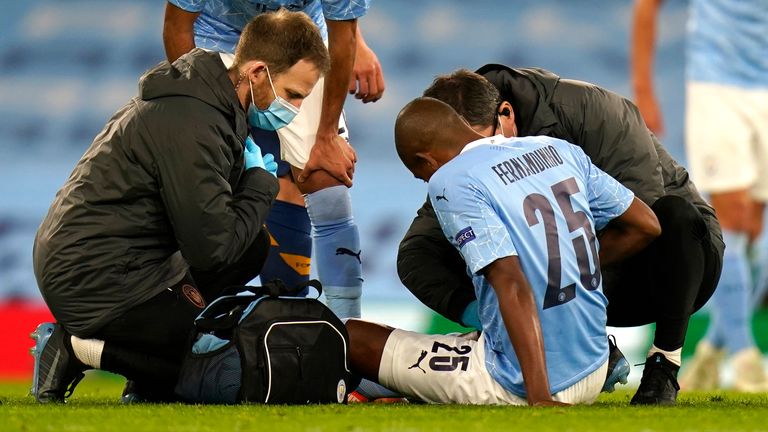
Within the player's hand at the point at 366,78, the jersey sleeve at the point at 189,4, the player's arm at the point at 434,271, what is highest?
the jersey sleeve at the point at 189,4

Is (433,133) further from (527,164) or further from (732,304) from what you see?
(732,304)

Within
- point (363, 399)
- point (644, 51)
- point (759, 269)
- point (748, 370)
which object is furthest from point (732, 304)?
point (363, 399)

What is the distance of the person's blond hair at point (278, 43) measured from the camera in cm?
396

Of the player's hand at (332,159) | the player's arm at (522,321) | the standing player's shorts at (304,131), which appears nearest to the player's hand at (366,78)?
the standing player's shorts at (304,131)

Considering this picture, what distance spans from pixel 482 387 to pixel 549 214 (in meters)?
0.52

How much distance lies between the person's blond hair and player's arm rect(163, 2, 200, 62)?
745 millimetres

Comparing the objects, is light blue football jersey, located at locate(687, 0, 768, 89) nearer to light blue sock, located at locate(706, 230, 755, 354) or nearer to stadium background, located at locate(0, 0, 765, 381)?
light blue sock, located at locate(706, 230, 755, 354)

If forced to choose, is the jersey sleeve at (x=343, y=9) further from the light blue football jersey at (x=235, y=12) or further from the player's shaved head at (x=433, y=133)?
the player's shaved head at (x=433, y=133)

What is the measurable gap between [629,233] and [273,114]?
3.70ft

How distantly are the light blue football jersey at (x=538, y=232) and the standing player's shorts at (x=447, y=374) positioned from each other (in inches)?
1.3

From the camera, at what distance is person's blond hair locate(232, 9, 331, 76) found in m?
3.96

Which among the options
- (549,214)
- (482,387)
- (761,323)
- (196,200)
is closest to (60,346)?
(196,200)

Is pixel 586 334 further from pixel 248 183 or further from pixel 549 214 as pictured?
pixel 248 183

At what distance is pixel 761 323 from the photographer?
7.05m
